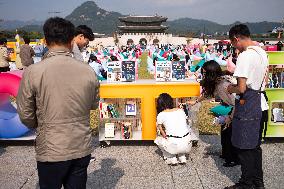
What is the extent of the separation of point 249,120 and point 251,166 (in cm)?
56

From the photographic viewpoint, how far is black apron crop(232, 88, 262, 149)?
12.7ft

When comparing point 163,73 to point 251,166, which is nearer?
point 251,166

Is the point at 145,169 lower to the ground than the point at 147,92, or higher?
lower

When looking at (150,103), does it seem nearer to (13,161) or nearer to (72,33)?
(13,161)

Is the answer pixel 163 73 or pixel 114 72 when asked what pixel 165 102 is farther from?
pixel 114 72

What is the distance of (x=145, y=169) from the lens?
500 centimetres

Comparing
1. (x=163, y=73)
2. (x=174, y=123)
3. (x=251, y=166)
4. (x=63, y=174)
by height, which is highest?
(x=163, y=73)

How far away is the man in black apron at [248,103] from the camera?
147 inches

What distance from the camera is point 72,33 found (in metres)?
2.50

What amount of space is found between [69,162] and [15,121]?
3874mm

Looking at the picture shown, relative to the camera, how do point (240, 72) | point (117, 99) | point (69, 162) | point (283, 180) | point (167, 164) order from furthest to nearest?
point (117, 99) < point (167, 164) < point (283, 180) < point (240, 72) < point (69, 162)

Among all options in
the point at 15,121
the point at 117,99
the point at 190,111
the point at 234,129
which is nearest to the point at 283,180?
the point at 234,129

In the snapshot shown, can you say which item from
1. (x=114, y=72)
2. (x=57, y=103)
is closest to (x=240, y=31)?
(x=57, y=103)

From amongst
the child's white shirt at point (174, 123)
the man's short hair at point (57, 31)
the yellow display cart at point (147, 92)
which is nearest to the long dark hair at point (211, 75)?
the child's white shirt at point (174, 123)
